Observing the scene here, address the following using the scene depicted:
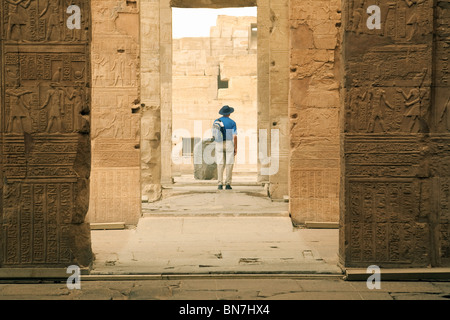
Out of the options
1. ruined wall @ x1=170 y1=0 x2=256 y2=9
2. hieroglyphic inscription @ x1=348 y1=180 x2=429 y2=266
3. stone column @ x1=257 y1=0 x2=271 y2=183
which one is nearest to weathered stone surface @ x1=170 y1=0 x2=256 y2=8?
ruined wall @ x1=170 y1=0 x2=256 y2=9

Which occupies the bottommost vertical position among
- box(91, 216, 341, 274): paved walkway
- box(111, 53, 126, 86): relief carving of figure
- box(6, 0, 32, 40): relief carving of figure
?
box(91, 216, 341, 274): paved walkway

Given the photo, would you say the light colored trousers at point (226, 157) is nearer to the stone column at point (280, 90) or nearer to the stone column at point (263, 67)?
the stone column at point (263, 67)

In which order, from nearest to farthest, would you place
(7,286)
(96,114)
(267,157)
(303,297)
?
(303,297), (7,286), (96,114), (267,157)

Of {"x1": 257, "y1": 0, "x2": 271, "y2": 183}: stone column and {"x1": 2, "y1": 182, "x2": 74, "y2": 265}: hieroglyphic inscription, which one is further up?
{"x1": 257, "y1": 0, "x2": 271, "y2": 183}: stone column

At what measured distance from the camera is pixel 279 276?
528 centimetres

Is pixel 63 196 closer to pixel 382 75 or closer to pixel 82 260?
pixel 82 260

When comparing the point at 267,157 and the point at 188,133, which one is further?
the point at 188,133

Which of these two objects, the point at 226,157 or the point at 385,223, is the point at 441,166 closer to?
the point at 385,223

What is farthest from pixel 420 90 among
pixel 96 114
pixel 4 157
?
pixel 96 114

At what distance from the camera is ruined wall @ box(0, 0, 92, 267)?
5230mm

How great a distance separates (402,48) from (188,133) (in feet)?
56.0

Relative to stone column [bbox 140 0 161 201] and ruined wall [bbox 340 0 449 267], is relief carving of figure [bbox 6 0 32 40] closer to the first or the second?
ruined wall [bbox 340 0 449 267]

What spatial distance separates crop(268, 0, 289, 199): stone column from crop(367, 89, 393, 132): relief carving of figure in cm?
486

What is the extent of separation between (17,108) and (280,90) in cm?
574
